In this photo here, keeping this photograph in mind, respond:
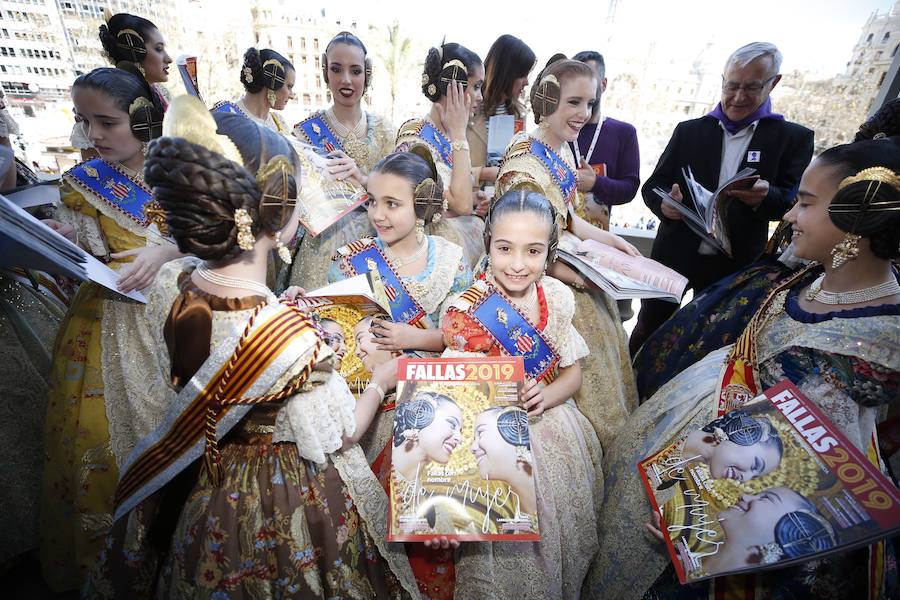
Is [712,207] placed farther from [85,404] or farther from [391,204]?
[85,404]

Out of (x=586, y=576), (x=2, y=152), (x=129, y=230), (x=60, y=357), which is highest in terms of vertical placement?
(x=2, y=152)

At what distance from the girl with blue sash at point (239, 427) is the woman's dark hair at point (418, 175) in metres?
0.64

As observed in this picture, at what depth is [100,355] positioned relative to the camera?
1577mm

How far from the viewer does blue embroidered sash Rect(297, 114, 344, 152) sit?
2418mm

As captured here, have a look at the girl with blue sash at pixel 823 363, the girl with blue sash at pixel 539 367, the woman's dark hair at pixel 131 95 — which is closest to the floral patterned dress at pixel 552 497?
the girl with blue sash at pixel 539 367

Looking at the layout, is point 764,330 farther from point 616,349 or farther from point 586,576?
point 586,576

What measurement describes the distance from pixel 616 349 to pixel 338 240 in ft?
5.10

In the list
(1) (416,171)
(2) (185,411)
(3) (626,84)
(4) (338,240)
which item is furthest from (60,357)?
(3) (626,84)

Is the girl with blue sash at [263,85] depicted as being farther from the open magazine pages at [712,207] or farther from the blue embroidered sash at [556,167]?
the open magazine pages at [712,207]

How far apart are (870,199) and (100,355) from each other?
2603mm

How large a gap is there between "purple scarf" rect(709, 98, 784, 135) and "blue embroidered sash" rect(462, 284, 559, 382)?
6.31 ft

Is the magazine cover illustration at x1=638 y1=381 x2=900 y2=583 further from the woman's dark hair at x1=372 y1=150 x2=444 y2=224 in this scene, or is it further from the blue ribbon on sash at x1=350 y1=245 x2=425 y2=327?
the woman's dark hair at x1=372 y1=150 x2=444 y2=224

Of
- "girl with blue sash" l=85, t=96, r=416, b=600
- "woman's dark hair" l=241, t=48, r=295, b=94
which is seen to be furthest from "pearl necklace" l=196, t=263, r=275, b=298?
"woman's dark hair" l=241, t=48, r=295, b=94

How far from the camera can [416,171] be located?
1.65m
